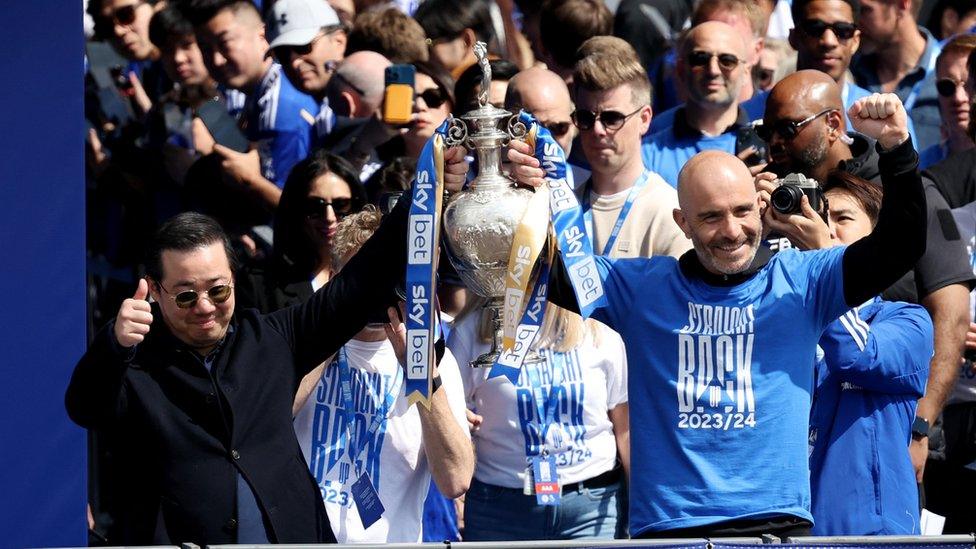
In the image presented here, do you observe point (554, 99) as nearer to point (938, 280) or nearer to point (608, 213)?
point (608, 213)

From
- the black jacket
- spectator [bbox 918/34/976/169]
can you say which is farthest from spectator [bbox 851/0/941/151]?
the black jacket

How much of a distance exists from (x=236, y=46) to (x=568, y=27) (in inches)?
64.1

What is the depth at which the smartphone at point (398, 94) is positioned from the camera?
6.29 meters

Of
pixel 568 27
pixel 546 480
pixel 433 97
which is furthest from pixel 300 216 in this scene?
pixel 568 27

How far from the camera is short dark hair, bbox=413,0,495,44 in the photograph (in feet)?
25.5

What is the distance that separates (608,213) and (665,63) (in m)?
2.14

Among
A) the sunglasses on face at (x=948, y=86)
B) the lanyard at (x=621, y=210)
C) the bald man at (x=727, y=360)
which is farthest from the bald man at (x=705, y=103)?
the bald man at (x=727, y=360)

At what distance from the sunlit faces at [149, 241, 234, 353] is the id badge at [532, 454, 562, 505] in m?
1.35

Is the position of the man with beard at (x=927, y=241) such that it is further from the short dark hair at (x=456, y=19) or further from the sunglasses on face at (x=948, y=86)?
the short dark hair at (x=456, y=19)

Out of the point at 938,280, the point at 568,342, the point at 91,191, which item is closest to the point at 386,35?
the point at 91,191

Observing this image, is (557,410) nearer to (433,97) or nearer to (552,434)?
(552,434)

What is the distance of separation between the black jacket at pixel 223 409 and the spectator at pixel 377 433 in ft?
1.44

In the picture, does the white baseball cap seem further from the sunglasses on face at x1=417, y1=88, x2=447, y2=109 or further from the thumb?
the thumb

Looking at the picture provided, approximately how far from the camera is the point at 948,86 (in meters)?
6.92
